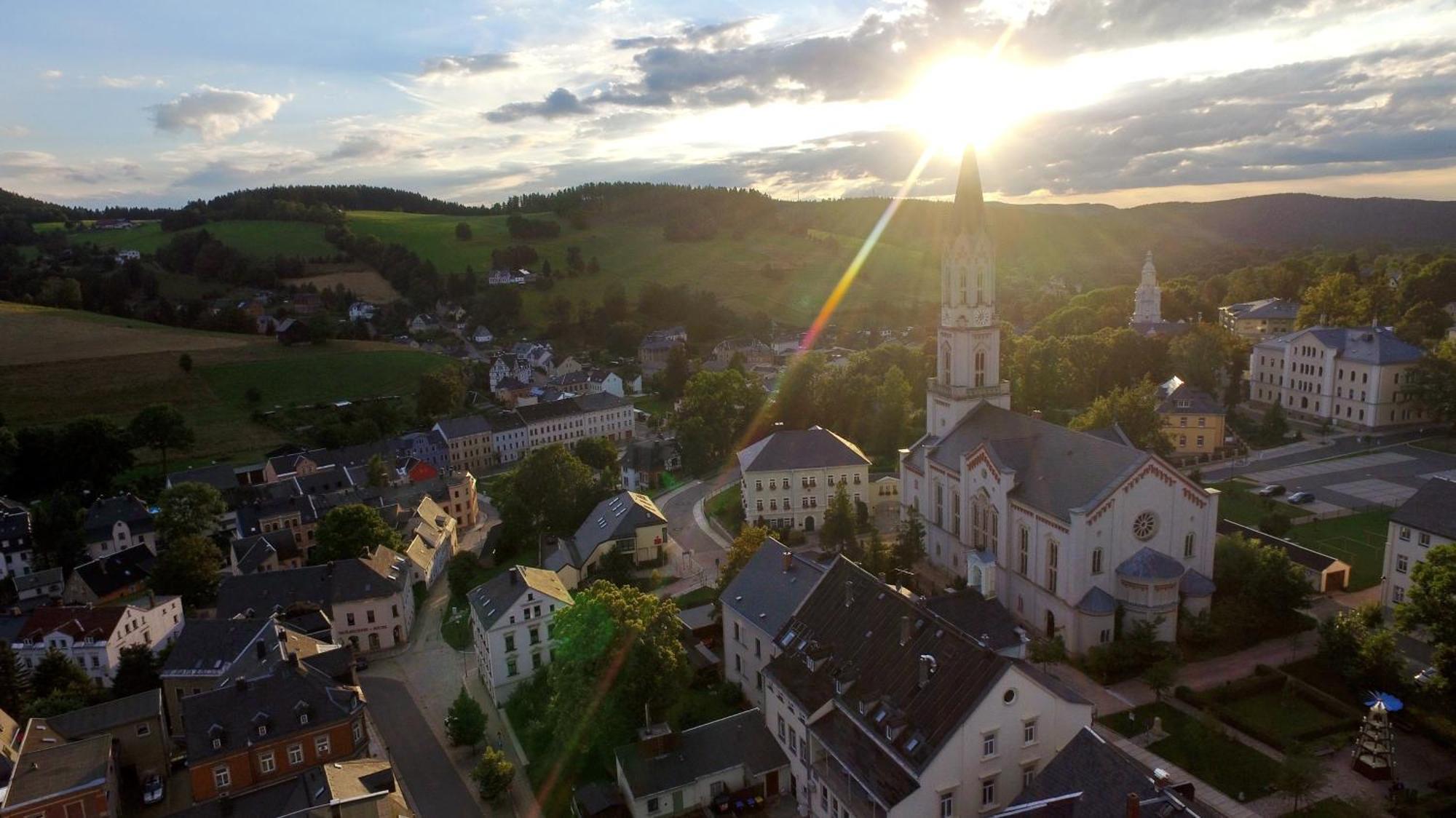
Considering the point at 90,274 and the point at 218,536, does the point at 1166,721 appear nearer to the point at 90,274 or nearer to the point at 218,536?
the point at 218,536

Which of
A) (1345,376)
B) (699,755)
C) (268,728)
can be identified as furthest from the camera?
(1345,376)

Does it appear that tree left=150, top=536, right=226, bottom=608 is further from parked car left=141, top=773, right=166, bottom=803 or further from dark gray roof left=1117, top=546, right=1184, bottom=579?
dark gray roof left=1117, top=546, right=1184, bottom=579

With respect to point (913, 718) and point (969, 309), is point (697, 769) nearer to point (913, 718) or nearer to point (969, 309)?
point (913, 718)

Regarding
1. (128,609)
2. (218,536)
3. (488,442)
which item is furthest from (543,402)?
(128,609)

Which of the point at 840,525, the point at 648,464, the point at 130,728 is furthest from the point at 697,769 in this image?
the point at 648,464

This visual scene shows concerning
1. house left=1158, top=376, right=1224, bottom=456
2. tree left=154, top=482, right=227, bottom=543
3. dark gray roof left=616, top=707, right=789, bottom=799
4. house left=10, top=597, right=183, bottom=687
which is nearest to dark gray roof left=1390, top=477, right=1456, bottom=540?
house left=1158, top=376, right=1224, bottom=456

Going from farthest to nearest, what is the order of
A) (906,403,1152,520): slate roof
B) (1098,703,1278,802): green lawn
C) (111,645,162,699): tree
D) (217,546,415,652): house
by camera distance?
(217,546,415,652): house < (111,645,162,699): tree < (906,403,1152,520): slate roof < (1098,703,1278,802): green lawn
